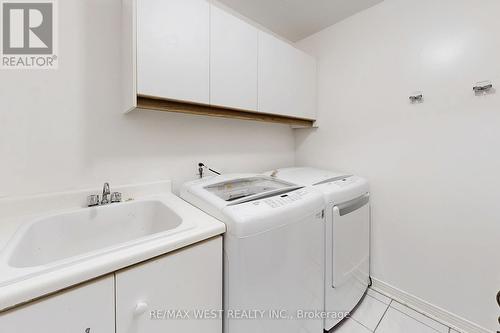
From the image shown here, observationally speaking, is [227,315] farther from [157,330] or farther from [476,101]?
[476,101]

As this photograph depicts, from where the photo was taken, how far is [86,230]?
1058 millimetres

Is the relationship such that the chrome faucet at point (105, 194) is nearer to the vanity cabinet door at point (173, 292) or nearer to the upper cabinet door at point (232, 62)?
the vanity cabinet door at point (173, 292)

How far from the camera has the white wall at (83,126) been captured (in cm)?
100

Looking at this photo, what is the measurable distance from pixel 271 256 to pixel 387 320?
119 centimetres

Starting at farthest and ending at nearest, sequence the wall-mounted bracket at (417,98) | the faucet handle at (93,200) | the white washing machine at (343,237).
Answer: the wall-mounted bracket at (417,98) → the white washing machine at (343,237) → the faucet handle at (93,200)

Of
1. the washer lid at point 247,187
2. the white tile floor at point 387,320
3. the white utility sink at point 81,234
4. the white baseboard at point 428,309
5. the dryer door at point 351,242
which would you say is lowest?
the white tile floor at point 387,320

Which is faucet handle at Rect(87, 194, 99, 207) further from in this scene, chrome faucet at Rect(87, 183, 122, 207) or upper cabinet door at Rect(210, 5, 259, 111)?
upper cabinet door at Rect(210, 5, 259, 111)

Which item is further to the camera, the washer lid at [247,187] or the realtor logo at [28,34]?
the washer lid at [247,187]

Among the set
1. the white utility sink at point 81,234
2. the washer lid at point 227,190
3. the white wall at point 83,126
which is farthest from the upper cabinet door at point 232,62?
the white utility sink at point 81,234

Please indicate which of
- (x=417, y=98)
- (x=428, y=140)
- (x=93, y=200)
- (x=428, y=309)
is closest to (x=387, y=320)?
(x=428, y=309)

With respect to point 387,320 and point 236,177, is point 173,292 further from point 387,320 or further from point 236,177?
point 387,320

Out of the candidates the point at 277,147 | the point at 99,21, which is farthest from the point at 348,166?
the point at 99,21

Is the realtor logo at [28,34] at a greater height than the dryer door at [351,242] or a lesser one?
greater

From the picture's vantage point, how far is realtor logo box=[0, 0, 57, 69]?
99 cm
